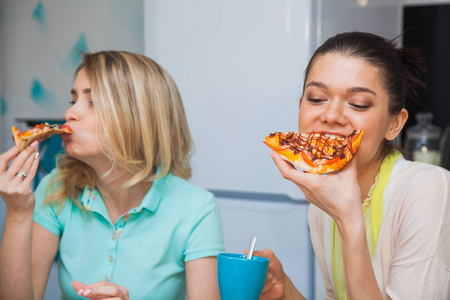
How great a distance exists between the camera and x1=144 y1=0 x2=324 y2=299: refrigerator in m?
2.05

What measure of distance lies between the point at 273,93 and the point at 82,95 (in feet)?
2.85

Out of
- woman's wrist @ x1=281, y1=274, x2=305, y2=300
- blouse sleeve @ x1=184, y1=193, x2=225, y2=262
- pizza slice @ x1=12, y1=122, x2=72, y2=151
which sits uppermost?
pizza slice @ x1=12, y1=122, x2=72, y2=151

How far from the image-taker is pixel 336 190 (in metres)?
1.06

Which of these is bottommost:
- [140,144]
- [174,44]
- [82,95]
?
[140,144]

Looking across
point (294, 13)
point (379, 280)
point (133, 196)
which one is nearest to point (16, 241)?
point (133, 196)

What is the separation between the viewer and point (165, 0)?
7.55 ft

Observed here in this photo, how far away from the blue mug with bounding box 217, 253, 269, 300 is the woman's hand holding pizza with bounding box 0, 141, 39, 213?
72 centimetres

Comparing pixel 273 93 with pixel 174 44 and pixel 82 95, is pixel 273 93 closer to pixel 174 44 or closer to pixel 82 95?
pixel 174 44

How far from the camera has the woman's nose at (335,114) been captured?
45.8 inches

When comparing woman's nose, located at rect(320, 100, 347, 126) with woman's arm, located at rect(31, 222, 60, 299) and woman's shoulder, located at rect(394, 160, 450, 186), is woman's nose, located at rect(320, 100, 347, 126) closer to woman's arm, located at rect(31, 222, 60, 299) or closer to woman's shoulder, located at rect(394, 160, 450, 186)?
woman's shoulder, located at rect(394, 160, 450, 186)

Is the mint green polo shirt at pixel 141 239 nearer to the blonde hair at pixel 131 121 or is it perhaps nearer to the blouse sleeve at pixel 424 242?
the blonde hair at pixel 131 121

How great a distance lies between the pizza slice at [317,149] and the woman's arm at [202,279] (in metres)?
0.45

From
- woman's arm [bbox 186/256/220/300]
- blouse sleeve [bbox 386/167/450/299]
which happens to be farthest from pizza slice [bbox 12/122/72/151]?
blouse sleeve [bbox 386/167/450/299]

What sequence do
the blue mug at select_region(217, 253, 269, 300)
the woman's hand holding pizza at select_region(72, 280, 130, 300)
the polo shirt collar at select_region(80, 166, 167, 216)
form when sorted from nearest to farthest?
1. the blue mug at select_region(217, 253, 269, 300)
2. the woman's hand holding pizza at select_region(72, 280, 130, 300)
3. the polo shirt collar at select_region(80, 166, 167, 216)
